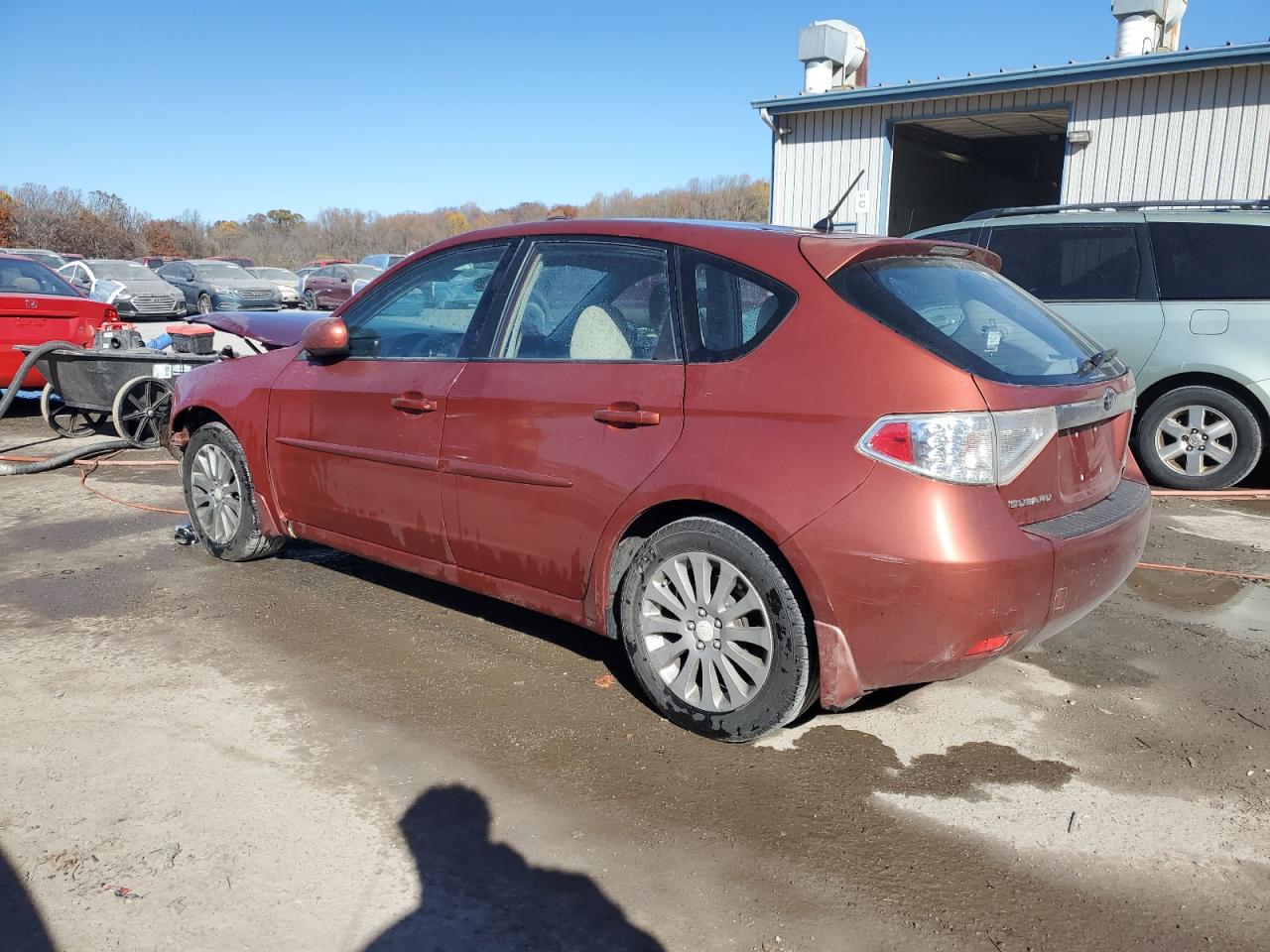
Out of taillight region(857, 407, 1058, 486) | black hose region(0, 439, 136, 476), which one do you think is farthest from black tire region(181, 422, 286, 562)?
taillight region(857, 407, 1058, 486)

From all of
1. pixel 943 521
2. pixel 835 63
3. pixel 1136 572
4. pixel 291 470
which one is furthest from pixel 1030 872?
pixel 835 63

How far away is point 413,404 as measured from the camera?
4.16 m

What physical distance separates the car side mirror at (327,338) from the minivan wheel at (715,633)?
1.81 metres

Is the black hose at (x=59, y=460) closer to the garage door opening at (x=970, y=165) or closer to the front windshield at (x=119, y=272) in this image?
the garage door opening at (x=970, y=165)

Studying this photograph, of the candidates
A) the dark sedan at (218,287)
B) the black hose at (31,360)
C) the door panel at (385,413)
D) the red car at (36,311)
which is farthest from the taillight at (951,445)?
the dark sedan at (218,287)

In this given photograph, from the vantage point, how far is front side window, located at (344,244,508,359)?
421 centimetres

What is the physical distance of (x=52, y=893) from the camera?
2.63 m

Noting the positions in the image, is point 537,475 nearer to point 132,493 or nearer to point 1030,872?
point 1030,872

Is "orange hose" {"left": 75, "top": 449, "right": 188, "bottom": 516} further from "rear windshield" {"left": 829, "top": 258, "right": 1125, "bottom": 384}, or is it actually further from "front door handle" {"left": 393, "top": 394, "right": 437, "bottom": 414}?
"rear windshield" {"left": 829, "top": 258, "right": 1125, "bottom": 384}

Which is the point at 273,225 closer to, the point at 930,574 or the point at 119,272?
the point at 119,272

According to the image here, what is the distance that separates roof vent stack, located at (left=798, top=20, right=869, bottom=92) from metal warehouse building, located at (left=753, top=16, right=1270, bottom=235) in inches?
0.8

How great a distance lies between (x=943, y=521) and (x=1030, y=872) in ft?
3.17

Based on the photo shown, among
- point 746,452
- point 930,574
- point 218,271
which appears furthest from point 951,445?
point 218,271

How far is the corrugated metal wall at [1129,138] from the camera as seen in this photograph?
12.4 metres
